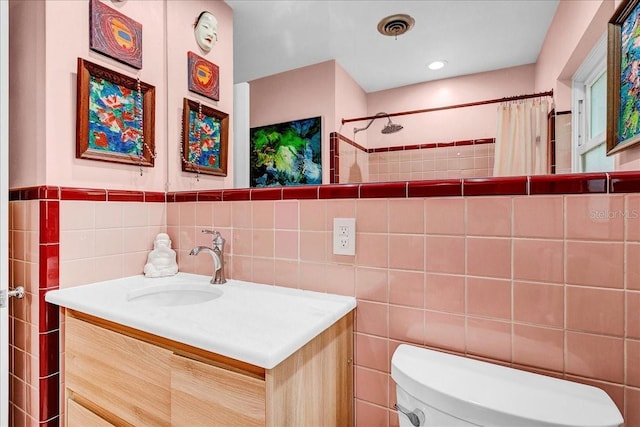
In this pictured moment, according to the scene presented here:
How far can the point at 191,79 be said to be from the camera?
55.9 inches

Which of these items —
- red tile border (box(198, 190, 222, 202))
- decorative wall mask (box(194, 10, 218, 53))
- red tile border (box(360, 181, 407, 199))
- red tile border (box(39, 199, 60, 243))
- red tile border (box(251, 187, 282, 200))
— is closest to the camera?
red tile border (box(360, 181, 407, 199))

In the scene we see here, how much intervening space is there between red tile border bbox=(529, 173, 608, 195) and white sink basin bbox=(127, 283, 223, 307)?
1.05m

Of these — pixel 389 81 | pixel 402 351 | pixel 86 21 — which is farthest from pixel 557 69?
pixel 86 21

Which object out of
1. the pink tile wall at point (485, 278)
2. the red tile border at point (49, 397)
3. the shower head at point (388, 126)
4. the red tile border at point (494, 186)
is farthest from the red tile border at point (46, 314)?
the red tile border at point (494, 186)

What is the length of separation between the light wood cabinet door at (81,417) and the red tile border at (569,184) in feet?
4.34

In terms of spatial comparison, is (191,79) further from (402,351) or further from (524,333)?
(524,333)

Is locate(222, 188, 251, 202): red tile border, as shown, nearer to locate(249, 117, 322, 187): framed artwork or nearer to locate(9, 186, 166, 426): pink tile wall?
locate(249, 117, 322, 187): framed artwork

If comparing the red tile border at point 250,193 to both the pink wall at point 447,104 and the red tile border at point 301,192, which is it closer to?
the red tile border at point 301,192

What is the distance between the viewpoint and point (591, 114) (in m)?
0.78

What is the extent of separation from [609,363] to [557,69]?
0.74 meters

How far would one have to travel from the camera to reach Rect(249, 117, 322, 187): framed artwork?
1.09m

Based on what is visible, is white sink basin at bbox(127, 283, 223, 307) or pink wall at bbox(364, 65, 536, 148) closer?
pink wall at bbox(364, 65, 536, 148)

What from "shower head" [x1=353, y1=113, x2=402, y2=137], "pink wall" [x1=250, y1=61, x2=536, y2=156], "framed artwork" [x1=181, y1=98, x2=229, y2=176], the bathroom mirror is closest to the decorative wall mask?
the bathroom mirror

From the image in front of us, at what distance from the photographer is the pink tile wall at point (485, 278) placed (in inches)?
28.7
